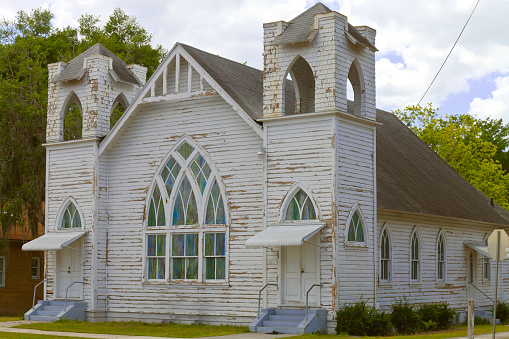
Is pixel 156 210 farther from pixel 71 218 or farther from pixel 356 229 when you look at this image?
pixel 356 229

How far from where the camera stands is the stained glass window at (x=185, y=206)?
25922 mm

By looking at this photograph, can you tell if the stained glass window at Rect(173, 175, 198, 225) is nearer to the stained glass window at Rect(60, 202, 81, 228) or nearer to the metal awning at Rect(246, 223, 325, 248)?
the metal awning at Rect(246, 223, 325, 248)

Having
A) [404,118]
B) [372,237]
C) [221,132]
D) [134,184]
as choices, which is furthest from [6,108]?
[404,118]

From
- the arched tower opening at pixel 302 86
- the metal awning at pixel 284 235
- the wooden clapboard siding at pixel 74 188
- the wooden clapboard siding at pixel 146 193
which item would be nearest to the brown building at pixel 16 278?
the wooden clapboard siding at pixel 74 188

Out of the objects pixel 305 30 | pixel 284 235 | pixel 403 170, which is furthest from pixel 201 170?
pixel 403 170

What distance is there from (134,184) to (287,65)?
694cm

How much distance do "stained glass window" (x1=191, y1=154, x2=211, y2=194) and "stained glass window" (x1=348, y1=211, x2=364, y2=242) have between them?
16.4 feet

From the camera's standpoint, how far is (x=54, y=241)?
2731 cm

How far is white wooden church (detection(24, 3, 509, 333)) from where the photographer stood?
22953 mm

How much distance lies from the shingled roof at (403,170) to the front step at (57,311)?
870cm

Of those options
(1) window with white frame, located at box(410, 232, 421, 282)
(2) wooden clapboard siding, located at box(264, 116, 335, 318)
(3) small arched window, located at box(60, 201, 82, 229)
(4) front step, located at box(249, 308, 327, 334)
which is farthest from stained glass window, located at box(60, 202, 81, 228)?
(1) window with white frame, located at box(410, 232, 421, 282)

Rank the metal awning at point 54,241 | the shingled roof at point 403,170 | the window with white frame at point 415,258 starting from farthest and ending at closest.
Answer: the window with white frame at point 415,258, the metal awning at point 54,241, the shingled roof at point 403,170

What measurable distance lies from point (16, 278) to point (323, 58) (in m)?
20.9

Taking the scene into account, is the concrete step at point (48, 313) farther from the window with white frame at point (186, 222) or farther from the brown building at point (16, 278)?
the brown building at point (16, 278)
